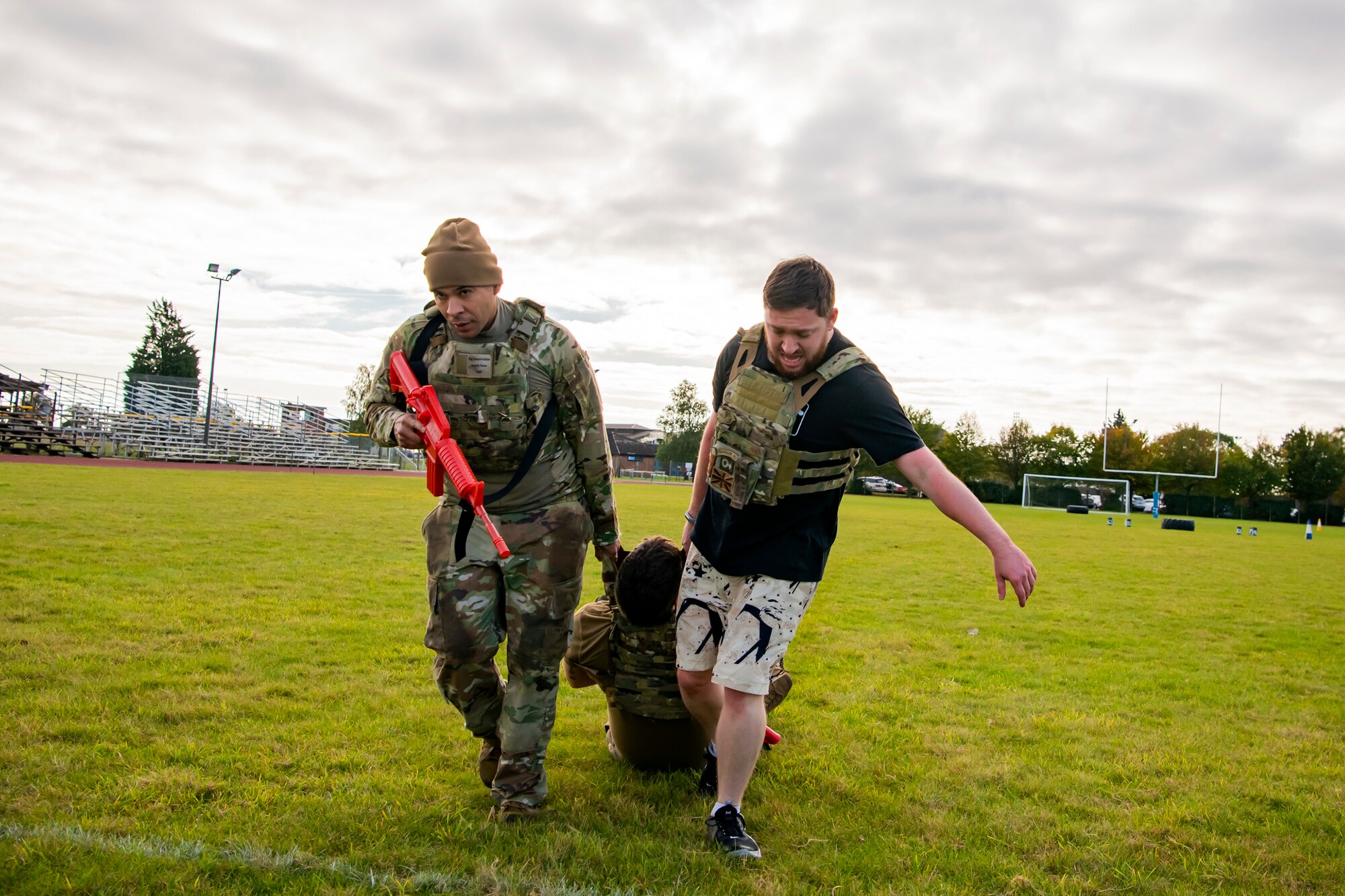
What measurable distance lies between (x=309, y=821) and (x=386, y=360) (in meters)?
2.03

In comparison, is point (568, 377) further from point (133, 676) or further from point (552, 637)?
point (133, 676)

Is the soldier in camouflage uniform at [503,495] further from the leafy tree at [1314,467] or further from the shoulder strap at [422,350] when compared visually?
the leafy tree at [1314,467]

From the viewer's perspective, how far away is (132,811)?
3.62 meters

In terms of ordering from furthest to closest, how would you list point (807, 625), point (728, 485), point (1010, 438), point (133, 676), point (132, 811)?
point (1010, 438), point (807, 625), point (133, 676), point (728, 485), point (132, 811)

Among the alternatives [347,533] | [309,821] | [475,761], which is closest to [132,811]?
[309,821]

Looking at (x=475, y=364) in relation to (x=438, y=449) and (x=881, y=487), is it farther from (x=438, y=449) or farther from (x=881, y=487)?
(x=881, y=487)

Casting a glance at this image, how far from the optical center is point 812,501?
3.97m

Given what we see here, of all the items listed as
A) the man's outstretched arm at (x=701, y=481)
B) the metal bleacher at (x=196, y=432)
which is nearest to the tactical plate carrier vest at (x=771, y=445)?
the man's outstretched arm at (x=701, y=481)

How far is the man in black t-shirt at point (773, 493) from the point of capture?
3.65 meters

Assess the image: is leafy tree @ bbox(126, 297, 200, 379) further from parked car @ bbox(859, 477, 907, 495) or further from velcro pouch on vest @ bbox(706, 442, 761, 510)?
velcro pouch on vest @ bbox(706, 442, 761, 510)

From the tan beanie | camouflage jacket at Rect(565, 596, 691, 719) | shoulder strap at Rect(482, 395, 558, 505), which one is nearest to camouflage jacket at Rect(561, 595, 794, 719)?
camouflage jacket at Rect(565, 596, 691, 719)

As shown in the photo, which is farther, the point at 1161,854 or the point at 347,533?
the point at 347,533

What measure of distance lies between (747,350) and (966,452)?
3583 inches

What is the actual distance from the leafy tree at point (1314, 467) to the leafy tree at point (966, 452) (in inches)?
975
